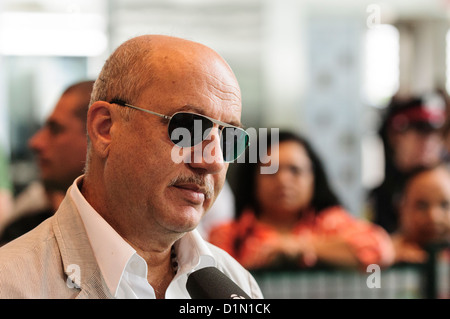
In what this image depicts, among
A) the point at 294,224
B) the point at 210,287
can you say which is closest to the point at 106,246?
the point at 210,287

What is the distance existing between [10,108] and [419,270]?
2355mm

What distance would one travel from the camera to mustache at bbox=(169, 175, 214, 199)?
71 centimetres

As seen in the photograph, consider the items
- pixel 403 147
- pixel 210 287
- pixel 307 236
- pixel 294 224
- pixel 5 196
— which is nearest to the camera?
pixel 210 287

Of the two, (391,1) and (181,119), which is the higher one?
(391,1)

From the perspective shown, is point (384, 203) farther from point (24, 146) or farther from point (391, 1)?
point (391, 1)

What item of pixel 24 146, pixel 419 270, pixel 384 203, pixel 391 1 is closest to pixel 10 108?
pixel 24 146

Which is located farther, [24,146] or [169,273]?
[24,146]

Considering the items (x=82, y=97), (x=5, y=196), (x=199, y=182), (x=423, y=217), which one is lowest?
(x=423, y=217)

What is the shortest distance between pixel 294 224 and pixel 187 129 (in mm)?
1257

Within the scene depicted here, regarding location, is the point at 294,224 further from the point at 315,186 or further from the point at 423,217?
the point at 423,217

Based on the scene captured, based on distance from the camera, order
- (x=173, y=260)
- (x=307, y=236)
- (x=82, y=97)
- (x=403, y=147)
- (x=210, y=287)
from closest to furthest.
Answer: (x=210, y=287) → (x=173, y=260) → (x=82, y=97) → (x=307, y=236) → (x=403, y=147)

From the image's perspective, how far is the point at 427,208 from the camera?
226 cm

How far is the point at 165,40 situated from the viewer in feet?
2.41

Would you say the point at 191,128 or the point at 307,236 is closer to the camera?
the point at 191,128
